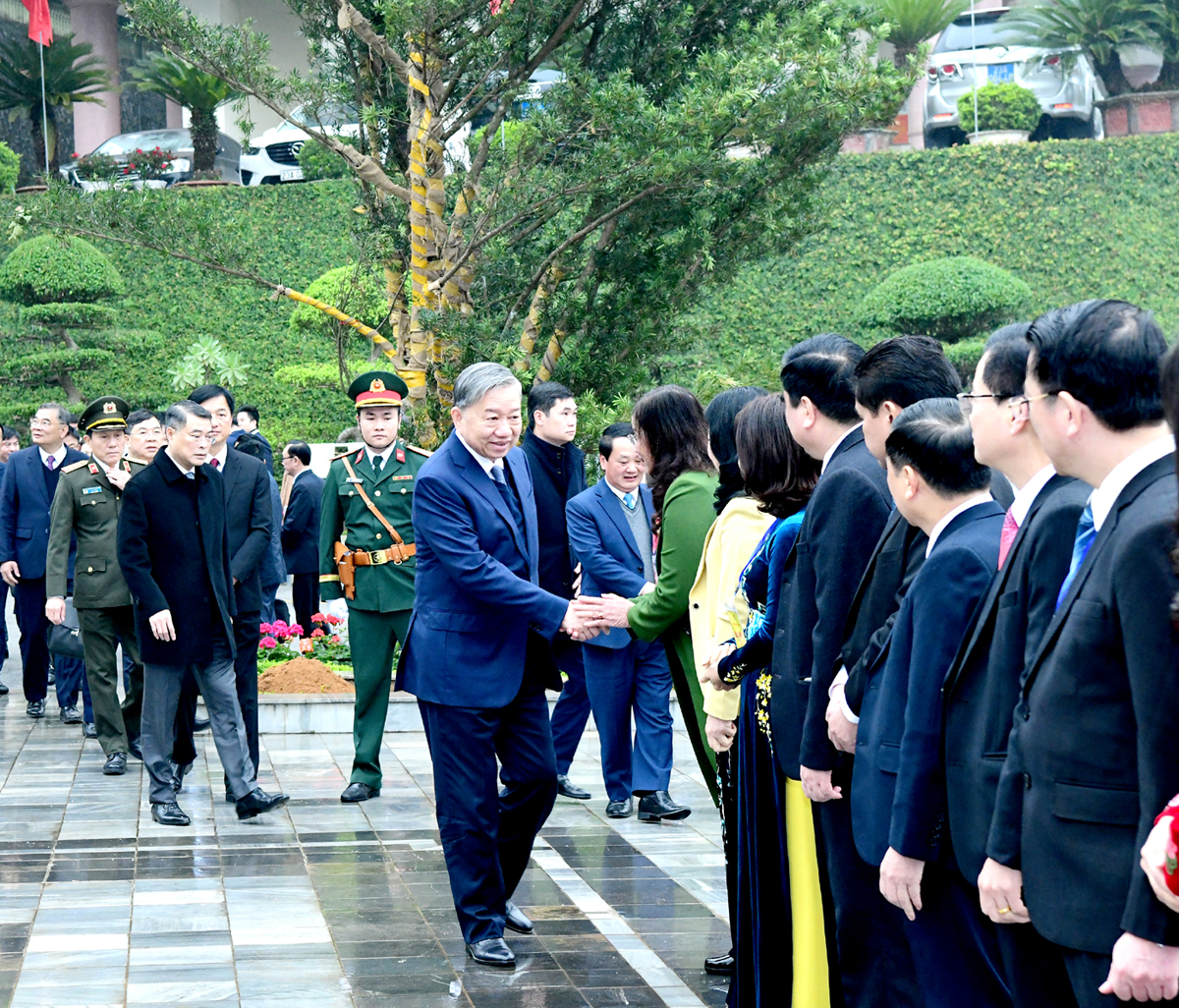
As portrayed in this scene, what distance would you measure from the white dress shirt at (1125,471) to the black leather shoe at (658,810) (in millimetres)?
4516

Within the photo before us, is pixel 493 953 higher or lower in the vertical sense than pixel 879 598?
lower

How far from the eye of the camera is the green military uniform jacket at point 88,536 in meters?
7.95

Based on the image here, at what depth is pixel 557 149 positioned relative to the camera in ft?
32.4

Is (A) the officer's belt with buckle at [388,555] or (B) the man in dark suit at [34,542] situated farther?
(B) the man in dark suit at [34,542]

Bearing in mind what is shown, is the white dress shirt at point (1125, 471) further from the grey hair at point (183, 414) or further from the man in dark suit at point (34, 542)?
the man in dark suit at point (34, 542)

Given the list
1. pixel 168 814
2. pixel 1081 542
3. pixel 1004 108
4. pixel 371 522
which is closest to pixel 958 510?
pixel 1081 542

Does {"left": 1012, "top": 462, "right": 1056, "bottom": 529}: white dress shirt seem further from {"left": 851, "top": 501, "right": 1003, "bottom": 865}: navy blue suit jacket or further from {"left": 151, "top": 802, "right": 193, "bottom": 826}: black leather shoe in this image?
{"left": 151, "top": 802, "right": 193, "bottom": 826}: black leather shoe

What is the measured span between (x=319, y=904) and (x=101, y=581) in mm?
3283

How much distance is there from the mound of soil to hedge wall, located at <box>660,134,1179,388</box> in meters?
14.8

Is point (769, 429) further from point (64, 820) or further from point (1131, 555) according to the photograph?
point (64, 820)

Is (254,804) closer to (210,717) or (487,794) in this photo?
(210,717)

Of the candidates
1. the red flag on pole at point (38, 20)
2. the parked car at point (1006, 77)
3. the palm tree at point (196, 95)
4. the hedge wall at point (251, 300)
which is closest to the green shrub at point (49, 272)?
the hedge wall at point (251, 300)

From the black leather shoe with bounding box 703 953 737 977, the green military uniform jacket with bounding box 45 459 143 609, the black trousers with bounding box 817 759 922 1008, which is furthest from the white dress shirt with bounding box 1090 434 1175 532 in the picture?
the green military uniform jacket with bounding box 45 459 143 609

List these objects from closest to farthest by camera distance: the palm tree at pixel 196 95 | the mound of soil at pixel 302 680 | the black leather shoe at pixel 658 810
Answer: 1. the black leather shoe at pixel 658 810
2. the mound of soil at pixel 302 680
3. the palm tree at pixel 196 95
